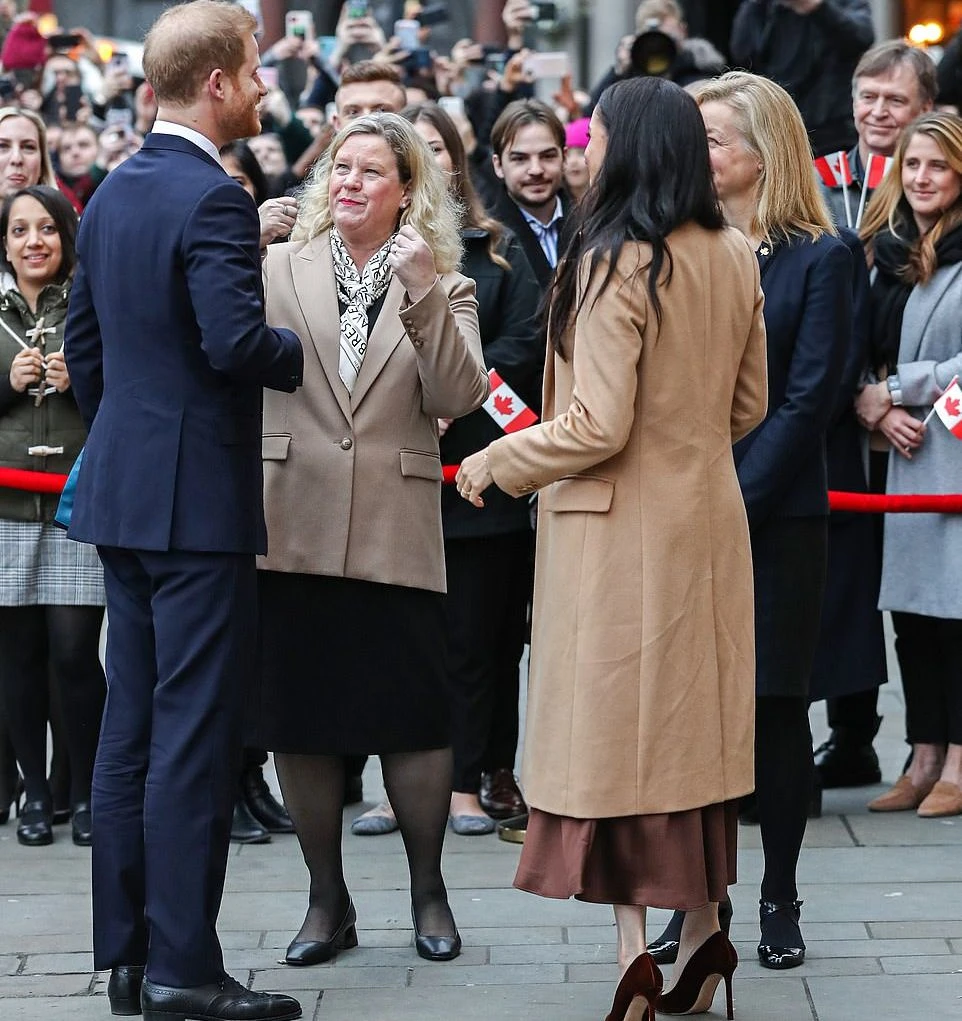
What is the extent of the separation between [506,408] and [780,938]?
179 centimetres

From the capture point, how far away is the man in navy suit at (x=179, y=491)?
12.6 feet

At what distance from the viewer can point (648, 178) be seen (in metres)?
3.78

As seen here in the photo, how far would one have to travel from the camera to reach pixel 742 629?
13.0 feet

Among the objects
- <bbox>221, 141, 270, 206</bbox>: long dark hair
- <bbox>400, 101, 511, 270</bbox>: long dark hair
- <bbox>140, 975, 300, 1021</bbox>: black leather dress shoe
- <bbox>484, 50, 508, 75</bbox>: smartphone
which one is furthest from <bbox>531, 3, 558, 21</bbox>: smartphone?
<bbox>140, 975, 300, 1021</bbox>: black leather dress shoe

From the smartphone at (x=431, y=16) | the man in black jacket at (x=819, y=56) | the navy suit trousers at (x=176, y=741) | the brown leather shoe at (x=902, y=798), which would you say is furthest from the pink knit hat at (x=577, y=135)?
the navy suit trousers at (x=176, y=741)

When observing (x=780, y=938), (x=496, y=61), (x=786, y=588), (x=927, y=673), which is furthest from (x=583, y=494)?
(x=496, y=61)

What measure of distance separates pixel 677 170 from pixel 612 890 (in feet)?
4.95

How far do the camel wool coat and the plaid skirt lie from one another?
2230mm

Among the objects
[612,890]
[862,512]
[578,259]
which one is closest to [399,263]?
[578,259]

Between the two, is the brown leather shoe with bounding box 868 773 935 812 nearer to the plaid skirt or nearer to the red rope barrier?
the plaid skirt

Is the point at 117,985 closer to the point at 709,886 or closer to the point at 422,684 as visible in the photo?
the point at 422,684

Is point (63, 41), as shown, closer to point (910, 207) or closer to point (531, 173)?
point (531, 173)

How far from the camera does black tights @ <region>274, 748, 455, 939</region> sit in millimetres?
4539

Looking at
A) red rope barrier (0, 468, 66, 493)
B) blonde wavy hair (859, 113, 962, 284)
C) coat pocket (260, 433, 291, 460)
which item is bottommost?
red rope barrier (0, 468, 66, 493)
